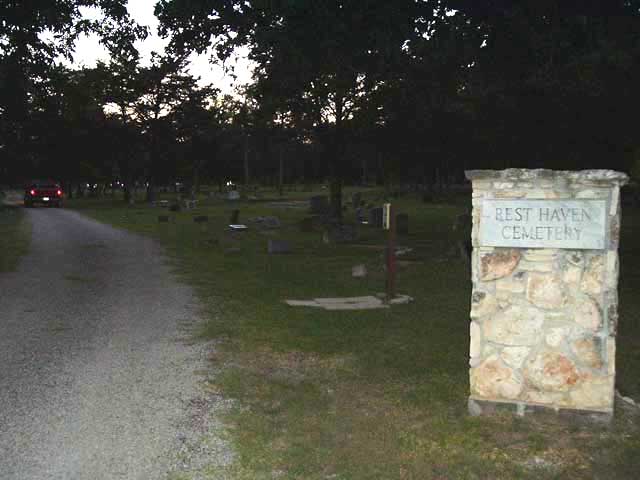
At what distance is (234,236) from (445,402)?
18.5 m

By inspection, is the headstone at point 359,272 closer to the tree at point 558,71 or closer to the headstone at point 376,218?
the tree at point 558,71

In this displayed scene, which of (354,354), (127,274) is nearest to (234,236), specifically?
(127,274)

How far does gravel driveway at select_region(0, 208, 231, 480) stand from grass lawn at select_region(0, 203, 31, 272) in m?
3.86

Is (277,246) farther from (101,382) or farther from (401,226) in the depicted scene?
(101,382)

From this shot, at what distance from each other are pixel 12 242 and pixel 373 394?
748 inches

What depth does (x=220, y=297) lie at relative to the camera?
1144 cm

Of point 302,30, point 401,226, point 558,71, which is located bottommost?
point 401,226

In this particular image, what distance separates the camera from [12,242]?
71.5 feet

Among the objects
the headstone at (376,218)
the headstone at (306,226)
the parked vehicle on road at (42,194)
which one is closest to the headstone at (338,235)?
the headstone at (306,226)

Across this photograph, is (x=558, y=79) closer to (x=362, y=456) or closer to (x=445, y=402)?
(x=445, y=402)

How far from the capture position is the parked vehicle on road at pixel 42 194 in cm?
5156

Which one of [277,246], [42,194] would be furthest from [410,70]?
[42,194]

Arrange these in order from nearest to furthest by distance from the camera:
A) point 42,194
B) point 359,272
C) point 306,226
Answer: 1. point 359,272
2. point 306,226
3. point 42,194

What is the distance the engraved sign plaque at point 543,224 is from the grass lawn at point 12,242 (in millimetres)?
12765
